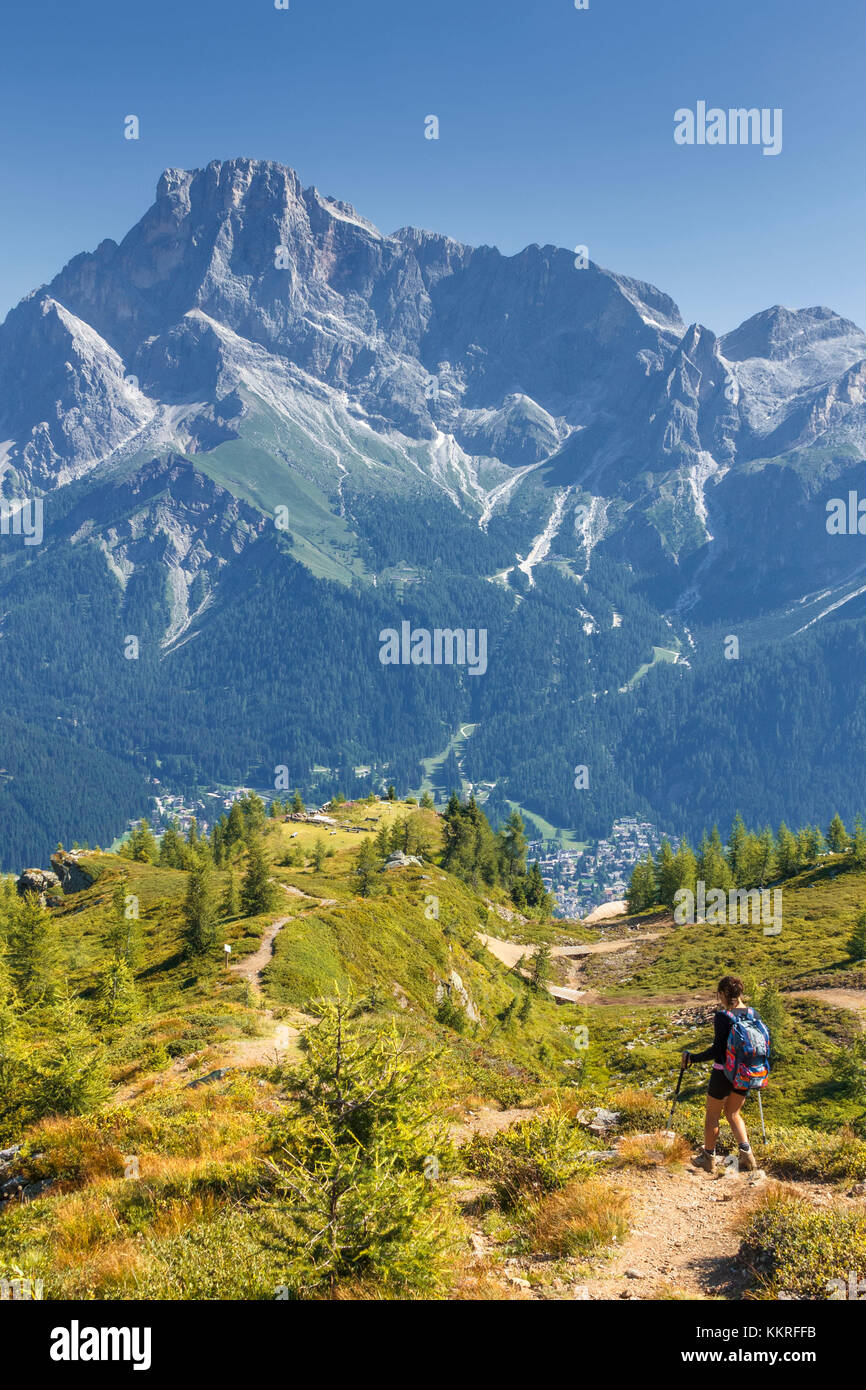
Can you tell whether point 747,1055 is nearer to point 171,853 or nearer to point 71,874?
point 71,874

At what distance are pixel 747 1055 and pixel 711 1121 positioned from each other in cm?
240

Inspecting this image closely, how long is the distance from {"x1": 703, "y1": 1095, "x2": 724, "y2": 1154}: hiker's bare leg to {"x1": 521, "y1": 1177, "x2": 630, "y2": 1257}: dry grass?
2.48 metres

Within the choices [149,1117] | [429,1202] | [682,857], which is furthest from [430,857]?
[429,1202]

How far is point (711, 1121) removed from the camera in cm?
1442

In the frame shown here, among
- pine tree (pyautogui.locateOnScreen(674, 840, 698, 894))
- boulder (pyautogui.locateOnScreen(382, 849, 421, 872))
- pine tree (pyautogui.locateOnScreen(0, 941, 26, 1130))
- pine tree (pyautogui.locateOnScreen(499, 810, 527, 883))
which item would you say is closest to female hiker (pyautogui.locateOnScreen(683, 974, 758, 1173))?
pine tree (pyautogui.locateOnScreen(0, 941, 26, 1130))

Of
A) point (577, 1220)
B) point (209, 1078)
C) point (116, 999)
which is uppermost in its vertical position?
point (577, 1220)

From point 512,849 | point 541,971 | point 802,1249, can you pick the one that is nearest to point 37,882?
point 541,971

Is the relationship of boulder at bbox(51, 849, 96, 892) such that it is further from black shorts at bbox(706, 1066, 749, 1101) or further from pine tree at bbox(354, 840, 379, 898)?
black shorts at bbox(706, 1066, 749, 1101)

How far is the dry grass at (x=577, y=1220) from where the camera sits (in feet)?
37.7

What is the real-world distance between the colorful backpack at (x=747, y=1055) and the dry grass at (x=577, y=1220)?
3.16 m

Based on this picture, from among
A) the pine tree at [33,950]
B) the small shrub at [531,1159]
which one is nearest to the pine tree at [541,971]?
the pine tree at [33,950]

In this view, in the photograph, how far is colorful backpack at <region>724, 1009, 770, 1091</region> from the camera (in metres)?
13.2
